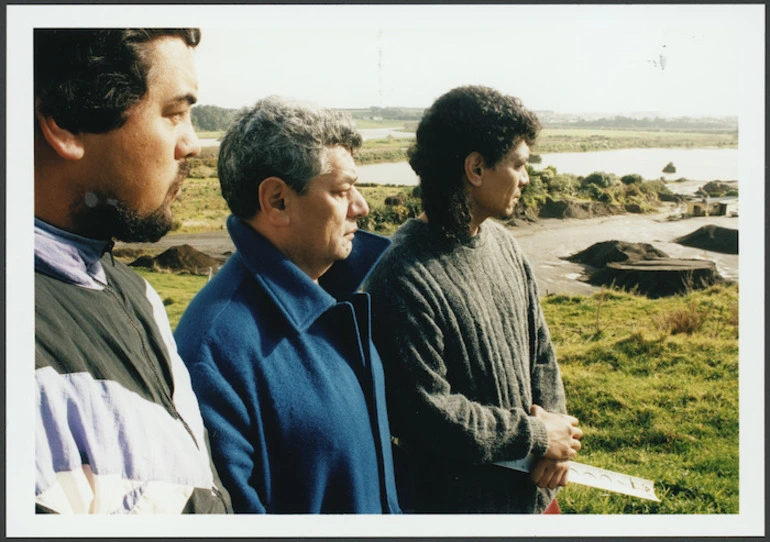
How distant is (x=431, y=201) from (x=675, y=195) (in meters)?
1.12

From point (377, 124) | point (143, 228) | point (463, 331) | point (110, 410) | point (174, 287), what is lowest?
point (110, 410)

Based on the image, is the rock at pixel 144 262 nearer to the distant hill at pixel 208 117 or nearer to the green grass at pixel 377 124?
the distant hill at pixel 208 117

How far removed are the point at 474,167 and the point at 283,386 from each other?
980 millimetres

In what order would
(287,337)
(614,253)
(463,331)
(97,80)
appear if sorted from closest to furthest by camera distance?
(97,80)
(287,337)
(463,331)
(614,253)

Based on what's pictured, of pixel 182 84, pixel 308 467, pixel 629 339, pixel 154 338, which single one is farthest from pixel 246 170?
pixel 629 339

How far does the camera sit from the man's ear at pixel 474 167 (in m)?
2.74

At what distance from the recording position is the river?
3.22 meters

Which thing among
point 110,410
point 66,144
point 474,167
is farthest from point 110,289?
point 474,167

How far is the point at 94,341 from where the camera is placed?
6.84ft

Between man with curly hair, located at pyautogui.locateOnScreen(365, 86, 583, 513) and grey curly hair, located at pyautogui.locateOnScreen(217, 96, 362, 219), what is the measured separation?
1.50ft

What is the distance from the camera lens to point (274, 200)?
244 cm

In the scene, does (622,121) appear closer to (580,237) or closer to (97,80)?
(580,237)

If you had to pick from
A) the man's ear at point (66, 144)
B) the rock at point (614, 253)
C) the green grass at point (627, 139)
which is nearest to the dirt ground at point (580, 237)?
the rock at point (614, 253)

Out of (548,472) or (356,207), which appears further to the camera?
(548,472)
